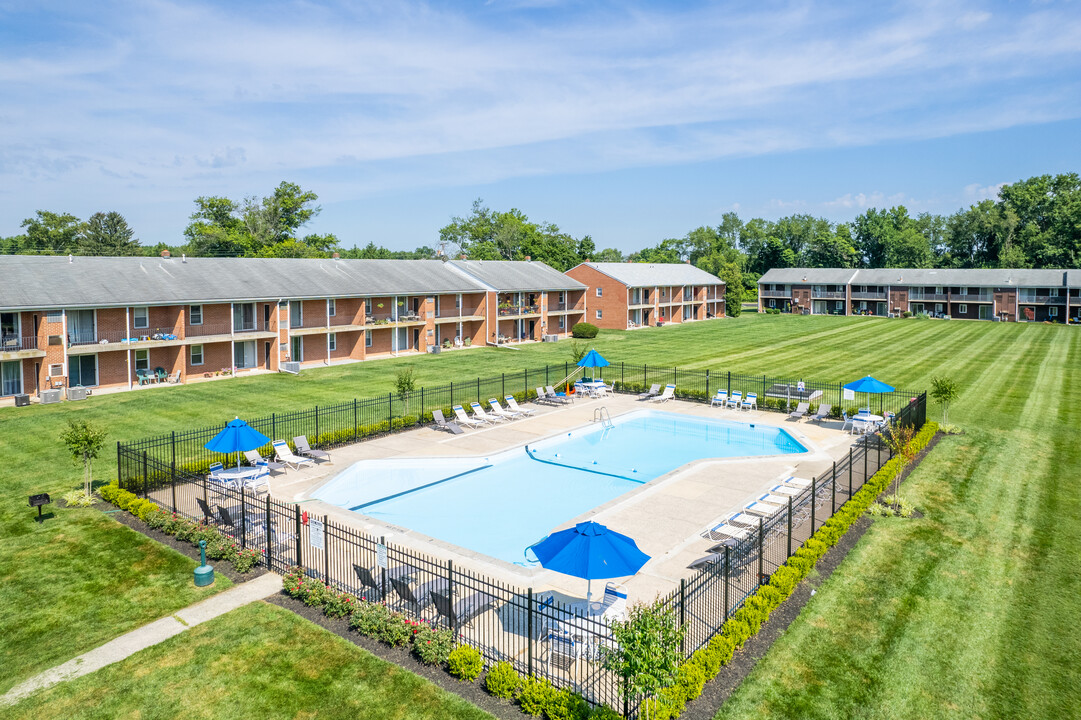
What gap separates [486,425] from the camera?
99.3 feet

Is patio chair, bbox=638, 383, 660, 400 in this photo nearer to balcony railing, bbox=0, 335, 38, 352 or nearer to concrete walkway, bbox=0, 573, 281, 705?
concrete walkway, bbox=0, 573, 281, 705

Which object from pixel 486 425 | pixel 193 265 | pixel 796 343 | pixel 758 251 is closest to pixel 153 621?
pixel 486 425

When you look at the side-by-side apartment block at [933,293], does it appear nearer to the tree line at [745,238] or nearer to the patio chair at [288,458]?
the tree line at [745,238]

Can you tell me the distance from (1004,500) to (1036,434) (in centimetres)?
1001

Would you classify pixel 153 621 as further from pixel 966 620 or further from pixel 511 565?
pixel 966 620

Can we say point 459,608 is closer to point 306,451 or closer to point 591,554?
point 591,554

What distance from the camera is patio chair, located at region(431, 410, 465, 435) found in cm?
2867

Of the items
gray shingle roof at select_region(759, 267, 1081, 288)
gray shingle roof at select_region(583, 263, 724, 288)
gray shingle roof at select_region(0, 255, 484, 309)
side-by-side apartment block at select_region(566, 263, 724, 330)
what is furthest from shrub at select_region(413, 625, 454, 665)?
gray shingle roof at select_region(759, 267, 1081, 288)

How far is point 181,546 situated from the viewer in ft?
54.9

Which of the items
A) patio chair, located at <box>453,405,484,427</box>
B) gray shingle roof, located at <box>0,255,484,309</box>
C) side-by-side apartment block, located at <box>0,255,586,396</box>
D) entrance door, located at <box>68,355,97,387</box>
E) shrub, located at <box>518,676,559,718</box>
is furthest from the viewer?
entrance door, located at <box>68,355,97,387</box>

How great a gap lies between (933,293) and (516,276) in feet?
187

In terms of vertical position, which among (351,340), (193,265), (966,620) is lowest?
(966,620)

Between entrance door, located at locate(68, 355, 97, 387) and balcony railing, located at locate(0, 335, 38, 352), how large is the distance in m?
1.80

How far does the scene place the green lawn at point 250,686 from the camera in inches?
418
